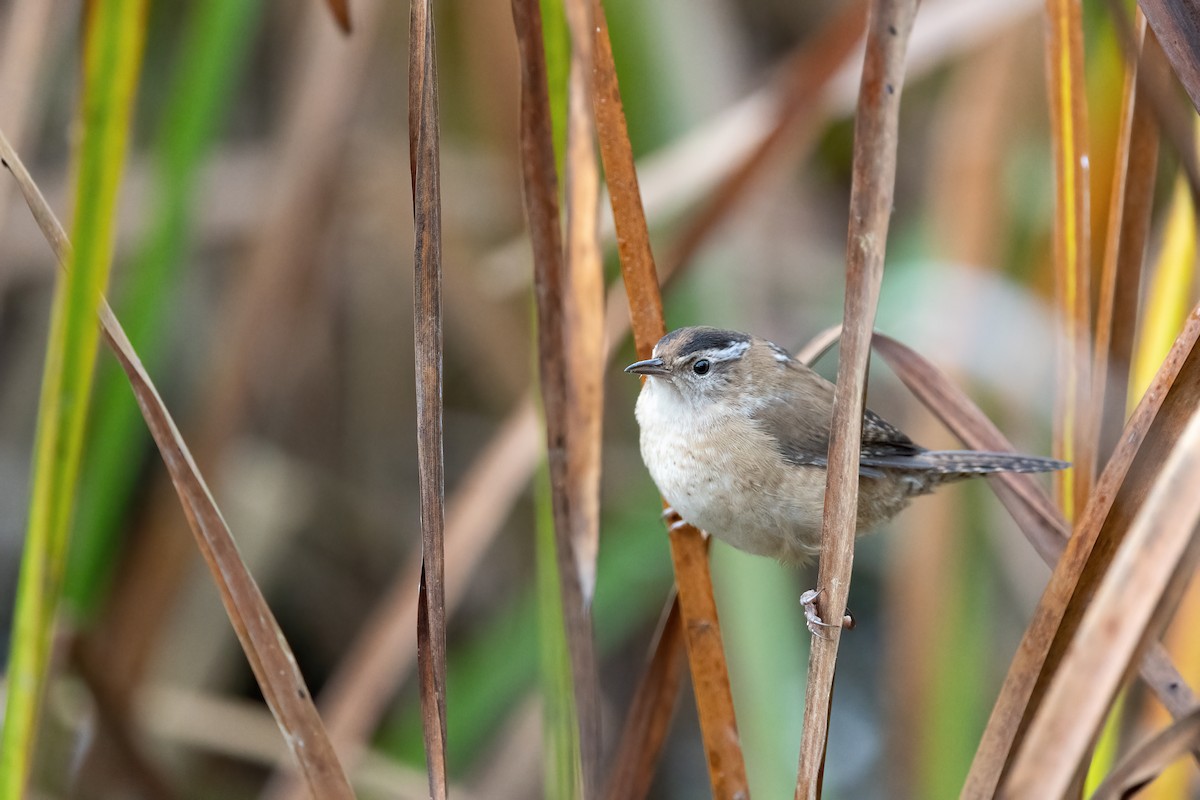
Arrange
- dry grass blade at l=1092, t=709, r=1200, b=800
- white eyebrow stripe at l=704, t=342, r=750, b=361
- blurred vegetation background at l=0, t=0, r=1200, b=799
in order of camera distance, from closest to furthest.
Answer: dry grass blade at l=1092, t=709, r=1200, b=800 < white eyebrow stripe at l=704, t=342, r=750, b=361 < blurred vegetation background at l=0, t=0, r=1200, b=799

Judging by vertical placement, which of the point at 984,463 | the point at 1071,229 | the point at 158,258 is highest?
the point at 158,258

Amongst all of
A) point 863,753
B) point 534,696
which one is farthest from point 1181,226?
point 863,753

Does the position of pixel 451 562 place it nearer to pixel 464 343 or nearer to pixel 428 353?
pixel 464 343

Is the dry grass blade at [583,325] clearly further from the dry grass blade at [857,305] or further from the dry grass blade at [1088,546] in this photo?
the dry grass blade at [1088,546]

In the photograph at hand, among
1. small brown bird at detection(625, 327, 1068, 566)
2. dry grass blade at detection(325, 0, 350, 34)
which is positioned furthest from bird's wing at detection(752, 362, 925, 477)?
dry grass blade at detection(325, 0, 350, 34)

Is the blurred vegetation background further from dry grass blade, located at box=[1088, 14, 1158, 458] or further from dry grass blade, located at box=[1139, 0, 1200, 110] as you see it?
dry grass blade, located at box=[1139, 0, 1200, 110]

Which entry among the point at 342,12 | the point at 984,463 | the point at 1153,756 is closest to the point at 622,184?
the point at 342,12

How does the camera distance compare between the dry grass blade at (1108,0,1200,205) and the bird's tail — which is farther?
the bird's tail
